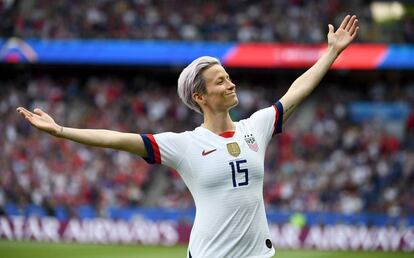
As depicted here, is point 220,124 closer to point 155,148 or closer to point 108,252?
point 155,148

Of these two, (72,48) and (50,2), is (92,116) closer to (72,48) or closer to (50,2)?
(72,48)

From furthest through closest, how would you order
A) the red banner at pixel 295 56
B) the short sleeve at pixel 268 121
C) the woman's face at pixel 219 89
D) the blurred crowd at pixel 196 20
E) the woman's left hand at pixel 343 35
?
the blurred crowd at pixel 196 20 < the red banner at pixel 295 56 < the woman's left hand at pixel 343 35 < the short sleeve at pixel 268 121 < the woman's face at pixel 219 89

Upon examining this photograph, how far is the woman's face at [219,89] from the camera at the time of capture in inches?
222

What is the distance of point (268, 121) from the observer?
5.93 metres

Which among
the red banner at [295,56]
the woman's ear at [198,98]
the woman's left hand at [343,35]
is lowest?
the woman's ear at [198,98]

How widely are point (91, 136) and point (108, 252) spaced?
15.1 metres

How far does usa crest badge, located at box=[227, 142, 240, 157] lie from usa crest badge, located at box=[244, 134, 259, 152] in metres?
0.11

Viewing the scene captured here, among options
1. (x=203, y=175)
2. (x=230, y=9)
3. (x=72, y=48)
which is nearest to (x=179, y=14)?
(x=230, y=9)

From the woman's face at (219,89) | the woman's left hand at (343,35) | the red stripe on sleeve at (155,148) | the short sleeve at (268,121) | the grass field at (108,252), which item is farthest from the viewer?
the grass field at (108,252)

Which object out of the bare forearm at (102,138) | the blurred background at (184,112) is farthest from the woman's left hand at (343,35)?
the blurred background at (184,112)

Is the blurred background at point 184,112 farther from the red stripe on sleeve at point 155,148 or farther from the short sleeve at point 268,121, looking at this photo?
the red stripe on sleeve at point 155,148

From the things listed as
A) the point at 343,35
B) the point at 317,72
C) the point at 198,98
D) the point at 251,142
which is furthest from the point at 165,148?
the point at 343,35

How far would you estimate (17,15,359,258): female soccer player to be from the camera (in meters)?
5.40

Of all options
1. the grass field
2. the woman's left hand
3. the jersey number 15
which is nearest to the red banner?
the grass field
